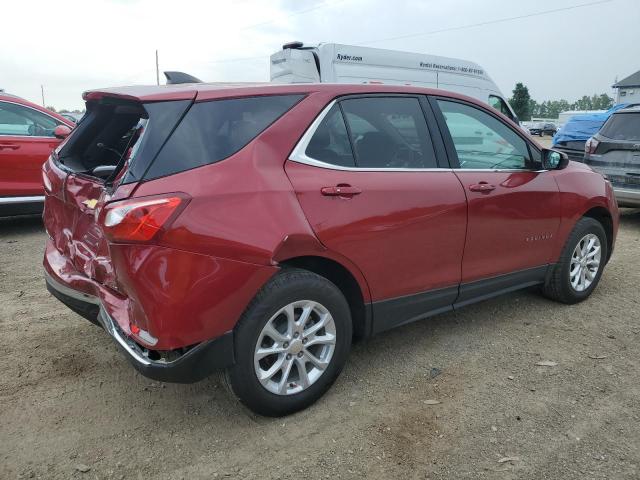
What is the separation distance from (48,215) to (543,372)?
332cm

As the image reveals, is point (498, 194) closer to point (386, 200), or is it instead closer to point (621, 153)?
point (386, 200)

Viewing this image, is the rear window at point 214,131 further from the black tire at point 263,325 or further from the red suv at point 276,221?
the black tire at point 263,325

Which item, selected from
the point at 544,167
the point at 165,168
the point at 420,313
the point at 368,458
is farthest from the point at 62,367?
the point at 544,167

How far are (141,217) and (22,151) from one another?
17.6 ft

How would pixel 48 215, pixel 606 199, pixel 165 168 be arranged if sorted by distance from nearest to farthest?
pixel 165 168 < pixel 48 215 < pixel 606 199

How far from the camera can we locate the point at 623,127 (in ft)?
24.6

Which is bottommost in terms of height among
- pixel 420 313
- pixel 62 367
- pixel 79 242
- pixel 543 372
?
pixel 62 367

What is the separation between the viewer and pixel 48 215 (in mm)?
3410

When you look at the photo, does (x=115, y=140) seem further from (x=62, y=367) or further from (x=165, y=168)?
(x=62, y=367)

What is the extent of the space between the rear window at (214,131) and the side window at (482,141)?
133 centimetres

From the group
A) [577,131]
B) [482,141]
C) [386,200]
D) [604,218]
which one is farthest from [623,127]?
[386,200]

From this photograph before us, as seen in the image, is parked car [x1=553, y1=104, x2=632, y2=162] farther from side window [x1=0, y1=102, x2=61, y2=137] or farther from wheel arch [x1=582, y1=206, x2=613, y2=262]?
side window [x1=0, y1=102, x2=61, y2=137]

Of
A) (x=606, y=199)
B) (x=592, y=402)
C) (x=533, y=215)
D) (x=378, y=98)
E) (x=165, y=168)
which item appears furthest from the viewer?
(x=606, y=199)

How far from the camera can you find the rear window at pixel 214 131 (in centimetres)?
240
